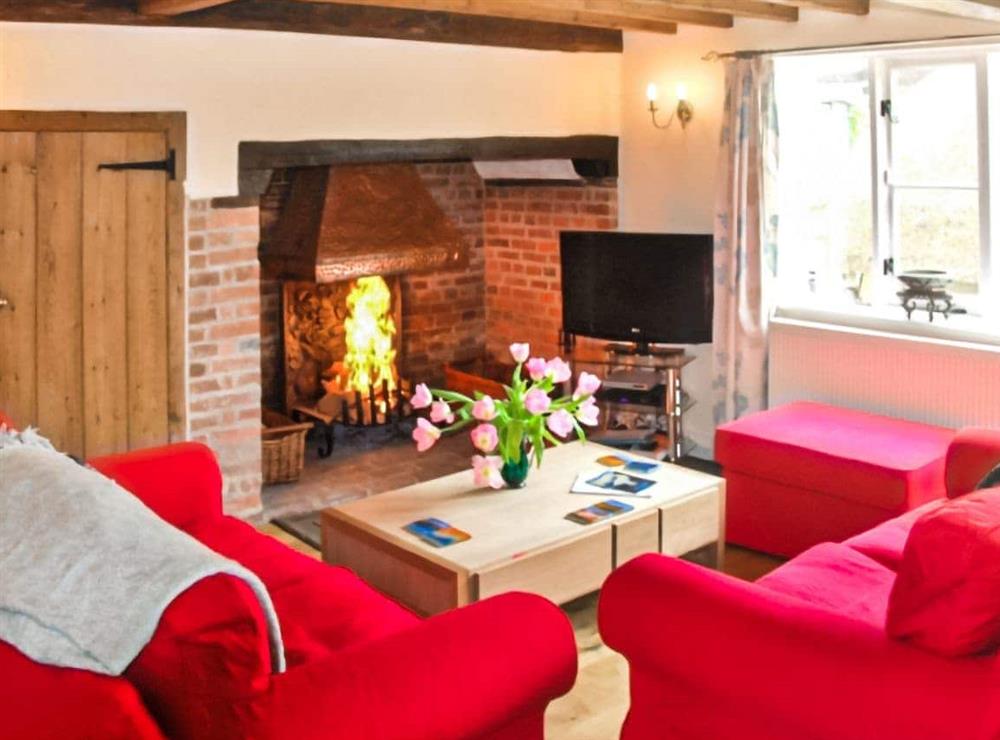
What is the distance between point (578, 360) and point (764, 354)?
1.04 meters

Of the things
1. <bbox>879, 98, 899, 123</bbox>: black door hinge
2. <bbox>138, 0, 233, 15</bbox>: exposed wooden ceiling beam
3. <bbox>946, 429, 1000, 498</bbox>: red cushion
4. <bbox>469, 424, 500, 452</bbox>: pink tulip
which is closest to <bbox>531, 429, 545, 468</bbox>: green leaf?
<bbox>469, 424, 500, 452</bbox>: pink tulip

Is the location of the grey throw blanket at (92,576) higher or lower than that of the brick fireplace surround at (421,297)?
lower

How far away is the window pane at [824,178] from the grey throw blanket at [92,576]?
430 centimetres

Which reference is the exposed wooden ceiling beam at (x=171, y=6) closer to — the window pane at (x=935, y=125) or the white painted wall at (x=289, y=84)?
the white painted wall at (x=289, y=84)

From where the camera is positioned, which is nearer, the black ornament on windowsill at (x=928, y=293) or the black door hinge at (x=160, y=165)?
the black door hinge at (x=160, y=165)

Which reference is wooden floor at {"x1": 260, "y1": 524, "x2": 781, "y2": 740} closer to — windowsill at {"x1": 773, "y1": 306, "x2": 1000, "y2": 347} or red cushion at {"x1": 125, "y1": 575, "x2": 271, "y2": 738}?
red cushion at {"x1": 125, "y1": 575, "x2": 271, "y2": 738}

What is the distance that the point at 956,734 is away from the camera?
2500mm

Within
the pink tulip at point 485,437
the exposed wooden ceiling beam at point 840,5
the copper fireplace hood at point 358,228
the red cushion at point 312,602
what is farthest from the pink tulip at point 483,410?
the copper fireplace hood at point 358,228

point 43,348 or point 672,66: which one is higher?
point 672,66

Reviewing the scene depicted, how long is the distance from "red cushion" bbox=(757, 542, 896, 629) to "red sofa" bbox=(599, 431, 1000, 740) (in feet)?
0.07

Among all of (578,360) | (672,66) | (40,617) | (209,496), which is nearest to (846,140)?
(672,66)

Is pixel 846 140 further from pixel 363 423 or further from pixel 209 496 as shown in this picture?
pixel 209 496

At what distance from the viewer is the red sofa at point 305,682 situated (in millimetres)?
2189

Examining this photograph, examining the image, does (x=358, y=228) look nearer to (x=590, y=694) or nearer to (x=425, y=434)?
(x=425, y=434)
